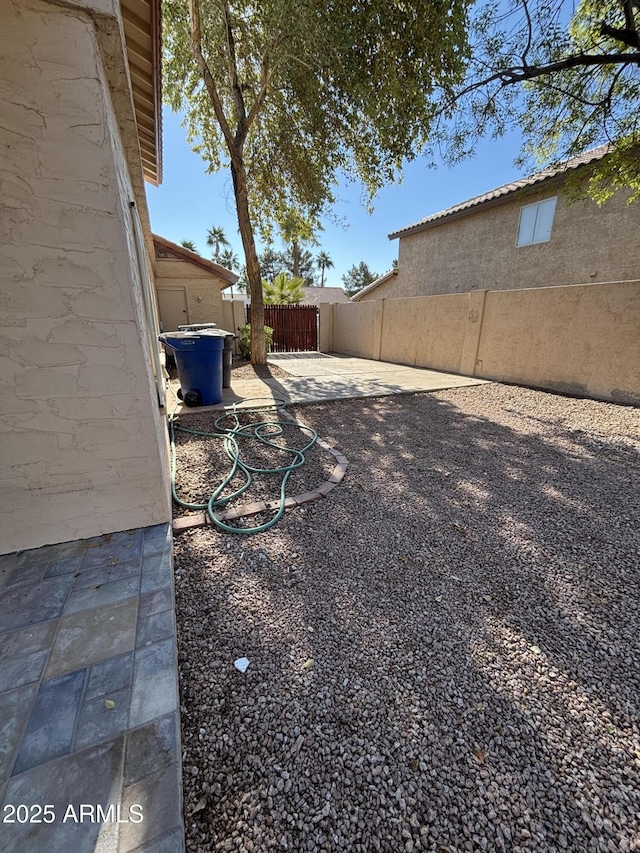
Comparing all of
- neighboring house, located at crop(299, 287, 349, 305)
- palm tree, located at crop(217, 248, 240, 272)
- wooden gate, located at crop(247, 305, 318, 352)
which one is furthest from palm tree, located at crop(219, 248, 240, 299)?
wooden gate, located at crop(247, 305, 318, 352)

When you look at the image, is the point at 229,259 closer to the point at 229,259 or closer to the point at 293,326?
the point at 229,259

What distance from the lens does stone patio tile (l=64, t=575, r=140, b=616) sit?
1.66 metres

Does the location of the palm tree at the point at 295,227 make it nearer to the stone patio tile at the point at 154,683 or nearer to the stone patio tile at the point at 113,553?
the stone patio tile at the point at 113,553

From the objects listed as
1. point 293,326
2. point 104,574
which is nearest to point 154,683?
point 104,574

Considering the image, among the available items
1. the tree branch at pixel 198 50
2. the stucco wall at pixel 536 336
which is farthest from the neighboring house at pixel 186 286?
the stucco wall at pixel 536 336

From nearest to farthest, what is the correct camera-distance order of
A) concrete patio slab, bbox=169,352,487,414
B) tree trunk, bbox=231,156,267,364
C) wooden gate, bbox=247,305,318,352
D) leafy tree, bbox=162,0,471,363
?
leafy tree, bbox=162,0,471,363, concrete patio slab, bbox=169,352,487,414, tree trunk, bbox=231,156,267,364, wooden gate, bbox=247,305,318,352

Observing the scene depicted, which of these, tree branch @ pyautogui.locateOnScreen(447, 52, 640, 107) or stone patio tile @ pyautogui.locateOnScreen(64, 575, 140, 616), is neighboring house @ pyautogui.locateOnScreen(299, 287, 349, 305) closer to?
tree branch @ pyautogui.locateOnScreen(447, 52, 640, 107)

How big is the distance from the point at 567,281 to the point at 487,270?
2.54 metres

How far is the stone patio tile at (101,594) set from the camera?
1.66 m

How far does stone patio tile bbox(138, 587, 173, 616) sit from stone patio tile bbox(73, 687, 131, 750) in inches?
14.8

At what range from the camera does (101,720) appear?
119cm

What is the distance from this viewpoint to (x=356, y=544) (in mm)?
2369

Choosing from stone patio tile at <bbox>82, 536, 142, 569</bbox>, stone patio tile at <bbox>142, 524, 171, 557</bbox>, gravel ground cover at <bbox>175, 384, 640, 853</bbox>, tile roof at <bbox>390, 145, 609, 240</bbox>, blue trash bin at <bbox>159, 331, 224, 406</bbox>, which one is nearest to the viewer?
gravel ground cover at <bbox>175, 384, 640, 853</bbox>

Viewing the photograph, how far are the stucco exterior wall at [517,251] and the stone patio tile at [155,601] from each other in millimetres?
9932
